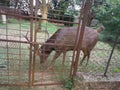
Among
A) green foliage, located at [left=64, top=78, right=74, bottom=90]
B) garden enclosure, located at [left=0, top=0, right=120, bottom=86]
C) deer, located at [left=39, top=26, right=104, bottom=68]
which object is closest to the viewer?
garden enclosure, located at [left=0, top=0, right=120, bottom=86]

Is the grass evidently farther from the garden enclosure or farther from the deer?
the deer

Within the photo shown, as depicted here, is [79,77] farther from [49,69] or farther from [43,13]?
[43,13]

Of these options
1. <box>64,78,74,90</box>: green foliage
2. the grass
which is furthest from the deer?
<box>64,78,74,90</box>: green foliage

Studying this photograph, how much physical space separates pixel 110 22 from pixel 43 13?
185 inches

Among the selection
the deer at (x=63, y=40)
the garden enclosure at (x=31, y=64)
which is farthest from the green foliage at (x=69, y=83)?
the deer at (x=63, y=40)

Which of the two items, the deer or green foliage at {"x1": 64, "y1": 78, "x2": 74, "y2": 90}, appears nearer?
green foliage at {"x1": 64, "y1": 78, "x2": 74, "y2": 90}

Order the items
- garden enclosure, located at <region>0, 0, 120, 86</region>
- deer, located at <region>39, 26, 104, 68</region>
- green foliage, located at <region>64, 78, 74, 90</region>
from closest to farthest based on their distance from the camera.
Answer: garden enclosure, located at <region>0, 0, 120, 86</region> < green foliage, located at <region>64, 78, 74, 90</region> < deer, located at <region>39, 26, 104, 68</region>

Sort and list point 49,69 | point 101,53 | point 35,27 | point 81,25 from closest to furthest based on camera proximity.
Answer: point 35,27 < point 81,25 < point 49,69 < point 101,53

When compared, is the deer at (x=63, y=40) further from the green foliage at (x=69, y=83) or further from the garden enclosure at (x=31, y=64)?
the green foliage at (x=69, y=83)

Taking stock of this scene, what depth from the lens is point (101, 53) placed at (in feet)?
21.4

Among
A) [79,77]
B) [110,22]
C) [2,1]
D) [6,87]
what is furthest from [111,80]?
[110,22]

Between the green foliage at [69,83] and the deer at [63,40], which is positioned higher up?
the deer at [63,40]

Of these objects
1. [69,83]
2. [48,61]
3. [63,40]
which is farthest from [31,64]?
[48,61]

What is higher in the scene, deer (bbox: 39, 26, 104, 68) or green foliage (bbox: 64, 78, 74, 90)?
deer (bbox: 39, 26, 104, 68)
